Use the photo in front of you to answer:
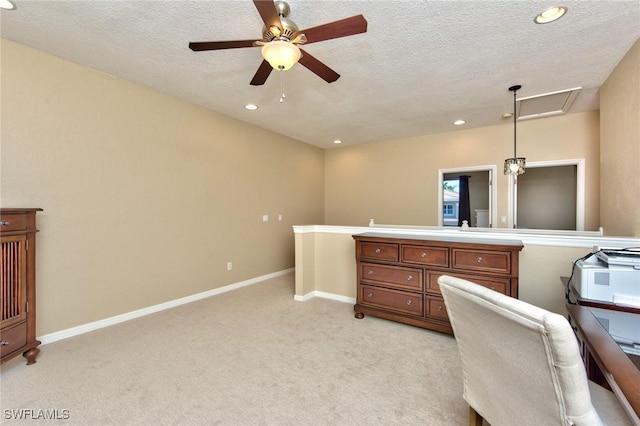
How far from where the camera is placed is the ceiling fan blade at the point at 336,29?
1601 mm

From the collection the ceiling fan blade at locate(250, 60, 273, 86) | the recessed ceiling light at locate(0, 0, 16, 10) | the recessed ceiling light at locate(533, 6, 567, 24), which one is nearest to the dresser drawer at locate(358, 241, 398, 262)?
the ceiling fan blade at locate(250, 60, 273, 86)

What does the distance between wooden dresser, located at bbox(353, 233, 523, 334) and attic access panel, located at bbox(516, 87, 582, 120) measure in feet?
7.32

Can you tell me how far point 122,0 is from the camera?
1902mm

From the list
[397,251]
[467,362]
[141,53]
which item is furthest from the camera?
[397,251]

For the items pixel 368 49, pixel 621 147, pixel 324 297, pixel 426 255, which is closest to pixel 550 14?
pixel 368 49

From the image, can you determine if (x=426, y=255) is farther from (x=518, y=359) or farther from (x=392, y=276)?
(x=518, y=359)

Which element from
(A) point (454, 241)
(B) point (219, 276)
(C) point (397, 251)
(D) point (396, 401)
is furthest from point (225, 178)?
(D) point (396, 401)

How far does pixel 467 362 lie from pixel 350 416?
801 millimetres

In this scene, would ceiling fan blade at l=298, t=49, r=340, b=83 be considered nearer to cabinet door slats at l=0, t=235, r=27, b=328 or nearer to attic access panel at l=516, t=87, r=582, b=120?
cabinet door slats at l=0, t=235, r=27, b=328

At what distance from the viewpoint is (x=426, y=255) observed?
9.11 feet

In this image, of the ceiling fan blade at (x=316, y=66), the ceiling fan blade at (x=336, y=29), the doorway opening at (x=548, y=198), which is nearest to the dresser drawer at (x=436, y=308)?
the ceiling fan blade at (x=316, y=66)

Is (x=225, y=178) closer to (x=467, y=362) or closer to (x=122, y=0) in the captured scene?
(x=122, y=0)

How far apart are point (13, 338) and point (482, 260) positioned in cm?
394

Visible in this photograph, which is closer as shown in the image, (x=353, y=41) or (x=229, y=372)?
(x=229, y=372)
